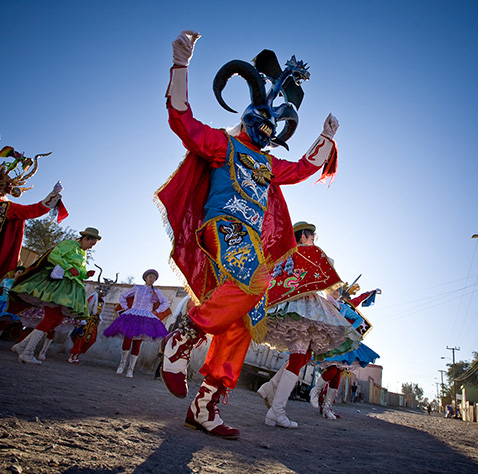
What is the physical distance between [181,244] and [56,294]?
3293mm

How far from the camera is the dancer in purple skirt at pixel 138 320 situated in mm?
6879

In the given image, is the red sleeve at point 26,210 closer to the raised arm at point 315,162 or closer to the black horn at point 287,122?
the black horn at point 287,122

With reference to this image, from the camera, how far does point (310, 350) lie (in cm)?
Result: 395

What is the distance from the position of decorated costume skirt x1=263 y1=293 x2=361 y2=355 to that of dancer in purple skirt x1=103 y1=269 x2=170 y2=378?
3781mm

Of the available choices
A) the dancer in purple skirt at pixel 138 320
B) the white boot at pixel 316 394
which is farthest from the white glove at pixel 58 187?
the white boot at pixel 316 394

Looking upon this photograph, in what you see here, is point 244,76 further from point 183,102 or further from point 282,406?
point 282,406

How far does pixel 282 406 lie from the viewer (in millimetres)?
3387

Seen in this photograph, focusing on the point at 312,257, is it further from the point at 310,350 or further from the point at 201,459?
the point at 201,459

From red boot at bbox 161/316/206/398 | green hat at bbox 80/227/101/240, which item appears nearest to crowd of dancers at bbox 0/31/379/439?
red boot at bbox 161/316/206/398

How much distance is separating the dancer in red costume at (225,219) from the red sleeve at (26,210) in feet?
11.9

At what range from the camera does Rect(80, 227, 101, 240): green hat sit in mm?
6011

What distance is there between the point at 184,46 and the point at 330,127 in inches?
61.7

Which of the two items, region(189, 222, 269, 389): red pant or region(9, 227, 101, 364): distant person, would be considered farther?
region(9, 227, 101, 364): distant person

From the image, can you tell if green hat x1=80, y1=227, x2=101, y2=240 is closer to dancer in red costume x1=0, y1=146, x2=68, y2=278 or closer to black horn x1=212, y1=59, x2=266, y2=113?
dancer in red costume x1=0, y1=146, x2=68, y2=278
